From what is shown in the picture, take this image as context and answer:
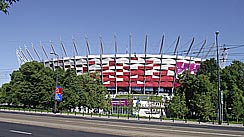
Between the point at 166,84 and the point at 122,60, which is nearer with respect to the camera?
the point at 122,60

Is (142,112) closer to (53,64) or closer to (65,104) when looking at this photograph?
(65,104)

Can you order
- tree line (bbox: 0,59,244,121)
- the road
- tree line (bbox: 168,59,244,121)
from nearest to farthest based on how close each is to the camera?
the road → tree line (bbox: 168,59,244,121) → tree line (bbox: 0,59,244,121)

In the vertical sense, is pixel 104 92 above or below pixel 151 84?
below

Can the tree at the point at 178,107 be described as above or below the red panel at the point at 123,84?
below

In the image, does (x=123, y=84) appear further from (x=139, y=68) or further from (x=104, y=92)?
(x=104, y=92)

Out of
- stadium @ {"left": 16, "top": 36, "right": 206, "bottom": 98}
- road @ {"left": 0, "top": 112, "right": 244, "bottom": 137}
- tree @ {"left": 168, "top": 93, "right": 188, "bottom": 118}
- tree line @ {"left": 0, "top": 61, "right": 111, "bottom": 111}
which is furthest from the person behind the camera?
stadium @ {"left": 16, "top": 36, "right": 206, "bottom": 98}

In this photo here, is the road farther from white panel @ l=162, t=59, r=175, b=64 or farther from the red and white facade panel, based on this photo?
white panel @ l=162, t=59, r=175, b=64

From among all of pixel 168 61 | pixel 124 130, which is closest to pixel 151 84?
pixel 168 61

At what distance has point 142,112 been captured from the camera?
75500 millimetres

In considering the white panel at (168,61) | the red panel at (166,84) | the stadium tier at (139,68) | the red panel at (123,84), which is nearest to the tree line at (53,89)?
the stadium tier at (139,68)

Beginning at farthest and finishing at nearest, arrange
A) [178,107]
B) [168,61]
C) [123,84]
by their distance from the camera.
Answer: [123,84], [168,61], [178,107]

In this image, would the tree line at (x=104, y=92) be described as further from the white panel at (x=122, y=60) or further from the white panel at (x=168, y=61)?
the white panel at (x=168, y=61)

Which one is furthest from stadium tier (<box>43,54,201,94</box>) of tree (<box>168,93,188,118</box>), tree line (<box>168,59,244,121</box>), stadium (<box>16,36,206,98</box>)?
tree (<box>168,93,188,118</box>)

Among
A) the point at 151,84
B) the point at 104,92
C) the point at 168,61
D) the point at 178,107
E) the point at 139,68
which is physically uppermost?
the point at 168,61
